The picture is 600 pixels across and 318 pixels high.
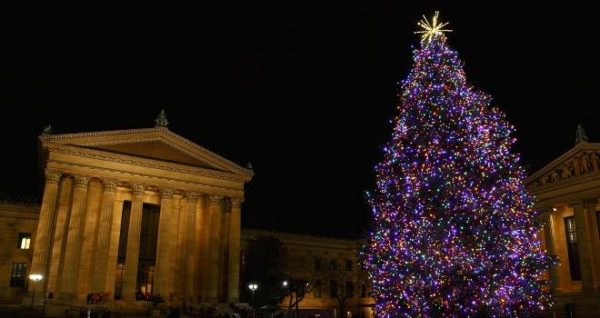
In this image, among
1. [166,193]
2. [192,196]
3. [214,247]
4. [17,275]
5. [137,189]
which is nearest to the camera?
[137,189]

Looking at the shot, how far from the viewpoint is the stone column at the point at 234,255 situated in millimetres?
45469

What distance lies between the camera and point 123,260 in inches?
1667

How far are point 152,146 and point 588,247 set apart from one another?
3660 cm

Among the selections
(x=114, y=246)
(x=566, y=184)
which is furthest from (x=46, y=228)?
(x=566, y=184)

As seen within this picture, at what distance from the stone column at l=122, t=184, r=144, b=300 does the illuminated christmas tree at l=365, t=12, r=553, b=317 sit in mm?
26983

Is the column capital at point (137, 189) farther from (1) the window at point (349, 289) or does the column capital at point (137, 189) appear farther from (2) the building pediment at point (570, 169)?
(2) the building pediment at point (570, 169)

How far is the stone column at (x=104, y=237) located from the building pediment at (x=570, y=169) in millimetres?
35663

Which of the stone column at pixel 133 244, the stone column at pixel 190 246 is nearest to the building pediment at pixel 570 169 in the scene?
the stone column at pixel 190 246

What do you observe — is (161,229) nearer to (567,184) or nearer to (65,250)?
(65,250)

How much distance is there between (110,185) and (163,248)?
672 centimetres

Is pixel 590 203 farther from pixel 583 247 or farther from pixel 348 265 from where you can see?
pixel 348 265

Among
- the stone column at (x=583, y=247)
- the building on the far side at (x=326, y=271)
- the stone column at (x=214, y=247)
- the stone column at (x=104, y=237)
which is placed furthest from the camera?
the building on the far side at (x=326, y=271)

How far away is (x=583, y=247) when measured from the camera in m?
40.6

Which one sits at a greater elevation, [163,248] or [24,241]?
[24,241]
